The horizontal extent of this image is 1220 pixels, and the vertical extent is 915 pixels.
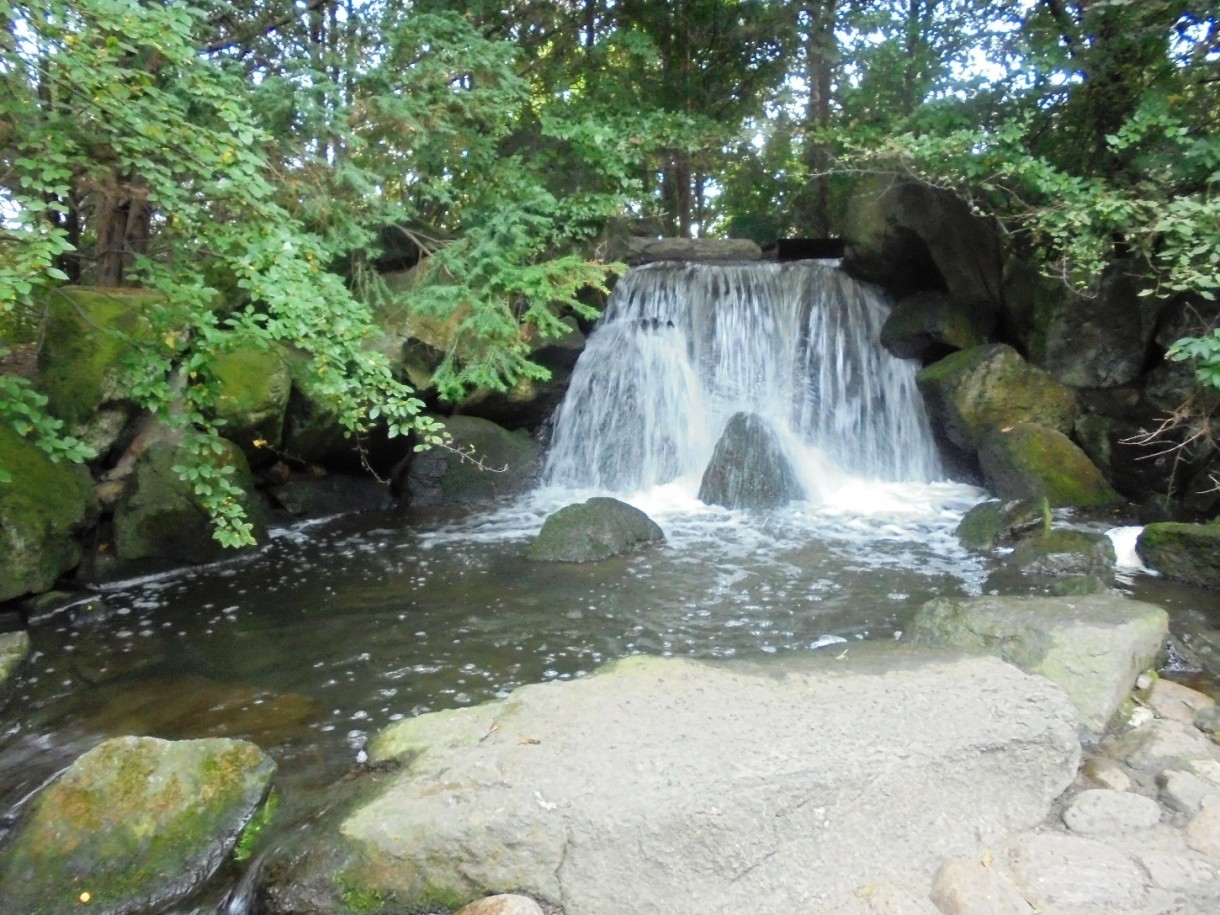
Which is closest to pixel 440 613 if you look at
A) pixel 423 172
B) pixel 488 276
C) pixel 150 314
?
pixel 150 314

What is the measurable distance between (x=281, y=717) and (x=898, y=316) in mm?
10178

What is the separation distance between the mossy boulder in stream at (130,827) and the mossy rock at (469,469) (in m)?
7.33

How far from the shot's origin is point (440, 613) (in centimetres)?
667

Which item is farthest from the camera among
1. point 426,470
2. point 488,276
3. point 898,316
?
point 898,316

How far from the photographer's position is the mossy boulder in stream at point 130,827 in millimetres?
3201

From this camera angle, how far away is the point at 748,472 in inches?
406

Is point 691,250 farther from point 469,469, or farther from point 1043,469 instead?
point 1043,469

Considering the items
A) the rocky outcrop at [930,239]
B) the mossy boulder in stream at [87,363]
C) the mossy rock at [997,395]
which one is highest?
the rocky outcrop at [930,239]

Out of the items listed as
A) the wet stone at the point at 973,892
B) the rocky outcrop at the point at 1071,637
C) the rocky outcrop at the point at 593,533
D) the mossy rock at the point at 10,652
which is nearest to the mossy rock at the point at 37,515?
the mossy rock at the point at 10,652

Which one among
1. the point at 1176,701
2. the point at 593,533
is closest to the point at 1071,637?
the point at 1176,701

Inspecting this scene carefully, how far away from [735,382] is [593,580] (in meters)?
5.95

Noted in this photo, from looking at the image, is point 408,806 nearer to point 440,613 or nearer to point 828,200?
point 440,613

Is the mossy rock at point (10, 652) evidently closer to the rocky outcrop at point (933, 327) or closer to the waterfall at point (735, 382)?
the waterfall at point (735, 382)

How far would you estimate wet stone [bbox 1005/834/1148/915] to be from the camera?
2828 mm
